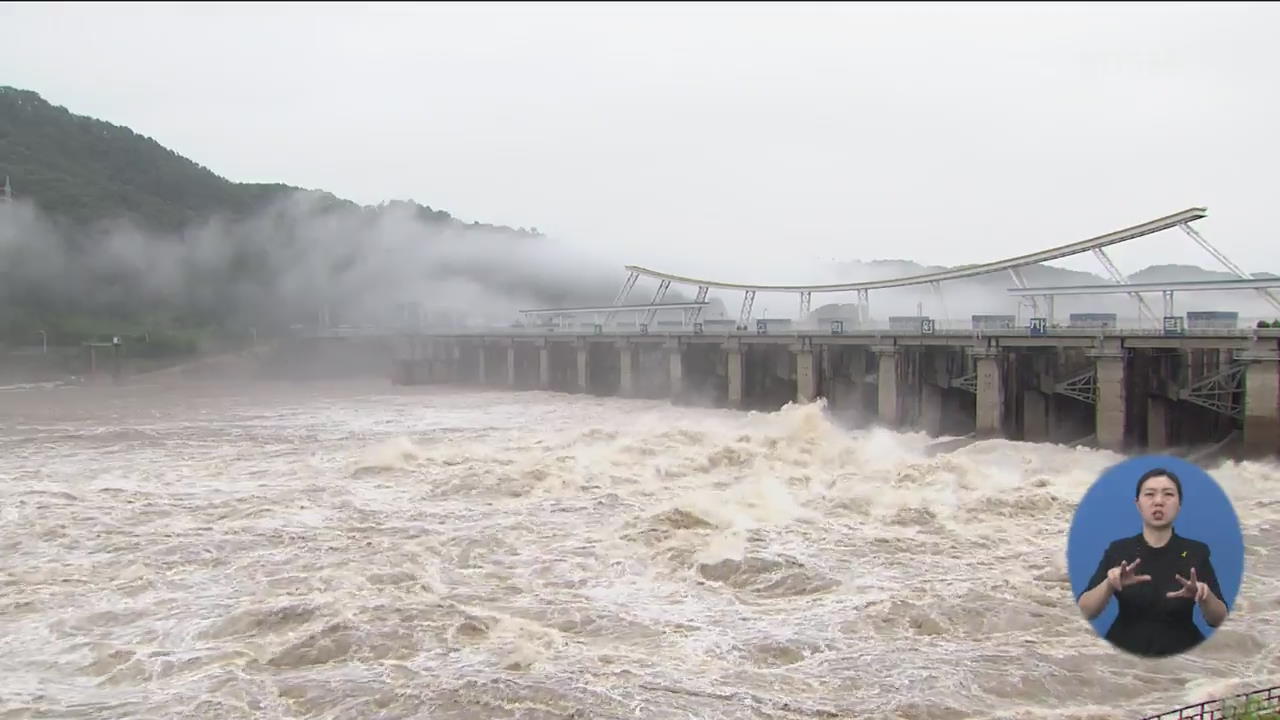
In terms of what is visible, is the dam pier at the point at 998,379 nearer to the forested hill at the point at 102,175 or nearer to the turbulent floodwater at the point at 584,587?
the turbulent floodwater at the point at 584,587

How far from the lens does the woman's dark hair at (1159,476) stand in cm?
578

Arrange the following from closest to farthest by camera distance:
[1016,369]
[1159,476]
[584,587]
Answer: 1. [1159,476]
2. [584,587]
3. [1016,369]

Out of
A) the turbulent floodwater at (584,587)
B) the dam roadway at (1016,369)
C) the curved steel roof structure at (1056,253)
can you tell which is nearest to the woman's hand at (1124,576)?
the turbulent floodwater at (584,587)

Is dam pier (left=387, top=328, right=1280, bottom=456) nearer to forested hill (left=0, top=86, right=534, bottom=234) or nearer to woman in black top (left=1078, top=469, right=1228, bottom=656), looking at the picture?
woman in black top (left=1078, top=469, right=1228, bottom=656)

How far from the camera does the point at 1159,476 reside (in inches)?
229

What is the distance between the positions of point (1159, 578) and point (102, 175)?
13383 cm

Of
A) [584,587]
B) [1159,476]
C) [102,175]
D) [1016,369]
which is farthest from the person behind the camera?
[102,175]

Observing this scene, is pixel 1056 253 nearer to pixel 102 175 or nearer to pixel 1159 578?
pixel 1159 578

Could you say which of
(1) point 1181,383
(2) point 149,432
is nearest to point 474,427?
(2) point 149,432

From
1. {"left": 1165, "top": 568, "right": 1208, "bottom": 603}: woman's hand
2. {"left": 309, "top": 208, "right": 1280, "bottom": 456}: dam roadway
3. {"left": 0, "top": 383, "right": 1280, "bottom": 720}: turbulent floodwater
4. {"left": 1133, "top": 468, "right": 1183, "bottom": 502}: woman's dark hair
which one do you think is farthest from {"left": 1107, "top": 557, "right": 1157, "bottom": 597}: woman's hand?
{"left": 309, "top": 208, "right": 1280, "bottom": 456}: dam roadway
